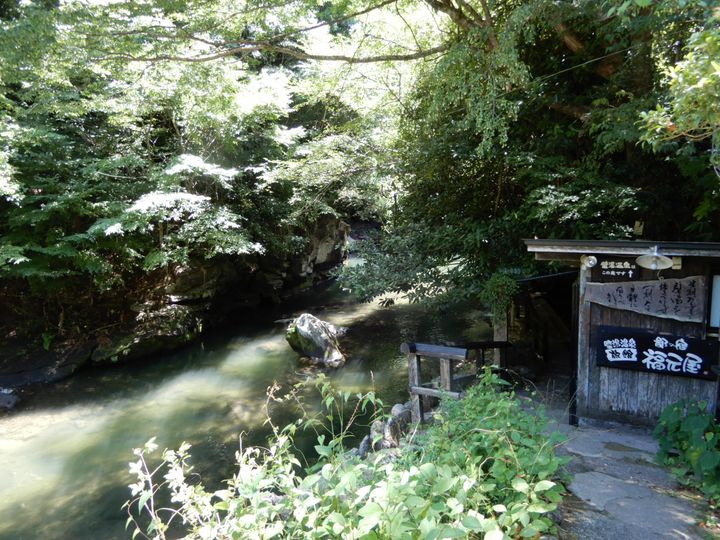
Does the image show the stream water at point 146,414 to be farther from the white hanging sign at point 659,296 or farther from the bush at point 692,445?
the bush at point 692,445

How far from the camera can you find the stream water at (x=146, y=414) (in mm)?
6520

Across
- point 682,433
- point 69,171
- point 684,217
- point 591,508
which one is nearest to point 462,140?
point 684,217

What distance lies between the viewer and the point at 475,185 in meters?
8.84

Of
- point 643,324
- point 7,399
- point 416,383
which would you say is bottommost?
point 7,399

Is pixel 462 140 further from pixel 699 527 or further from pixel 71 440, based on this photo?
pixel 71 440

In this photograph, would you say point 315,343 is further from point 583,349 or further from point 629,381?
point 629,381

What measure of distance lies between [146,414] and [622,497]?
28.3 feet

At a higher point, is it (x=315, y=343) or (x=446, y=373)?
(x=446, y=373)

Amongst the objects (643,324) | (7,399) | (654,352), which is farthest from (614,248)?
(7,399)

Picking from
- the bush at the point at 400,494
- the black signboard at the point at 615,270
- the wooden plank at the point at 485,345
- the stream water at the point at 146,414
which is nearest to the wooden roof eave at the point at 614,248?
the black signboard at the point at 615,270

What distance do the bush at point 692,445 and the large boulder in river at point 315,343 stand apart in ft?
26.2

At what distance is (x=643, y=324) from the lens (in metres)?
5.17

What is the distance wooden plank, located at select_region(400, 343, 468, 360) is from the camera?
5516 mm

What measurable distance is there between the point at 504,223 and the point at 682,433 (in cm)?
415
